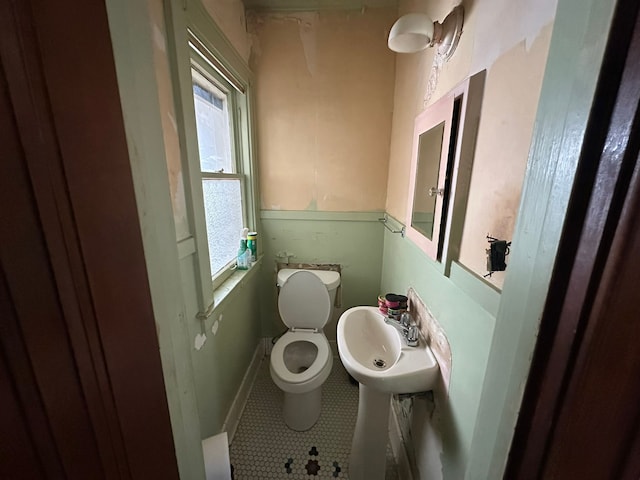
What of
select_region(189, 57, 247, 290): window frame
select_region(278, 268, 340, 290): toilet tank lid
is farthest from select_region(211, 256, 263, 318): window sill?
select_region(278, 268, 340, 290): toilet tank lid

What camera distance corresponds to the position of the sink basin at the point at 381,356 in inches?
37.5

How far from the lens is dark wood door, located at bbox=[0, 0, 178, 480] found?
0.25 metres

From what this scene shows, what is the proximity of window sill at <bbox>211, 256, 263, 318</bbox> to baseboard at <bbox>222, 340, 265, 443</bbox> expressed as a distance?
2.24ft

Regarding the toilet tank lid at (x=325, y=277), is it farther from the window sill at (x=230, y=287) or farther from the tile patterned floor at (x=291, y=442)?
the tile patterned floor at (x=291, y=442)

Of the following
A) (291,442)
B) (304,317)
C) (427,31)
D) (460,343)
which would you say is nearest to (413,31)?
(427,31)

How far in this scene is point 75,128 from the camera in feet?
1.00

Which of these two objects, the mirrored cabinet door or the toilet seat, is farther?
the toilet seat

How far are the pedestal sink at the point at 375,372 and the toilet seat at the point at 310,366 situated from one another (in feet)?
1.04

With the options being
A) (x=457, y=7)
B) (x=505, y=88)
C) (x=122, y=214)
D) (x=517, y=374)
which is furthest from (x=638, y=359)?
(x=457, y=7)

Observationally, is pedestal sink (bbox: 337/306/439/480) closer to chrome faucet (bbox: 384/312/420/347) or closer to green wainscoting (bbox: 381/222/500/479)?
chrome faucet (bbox: 384/312/420/347)

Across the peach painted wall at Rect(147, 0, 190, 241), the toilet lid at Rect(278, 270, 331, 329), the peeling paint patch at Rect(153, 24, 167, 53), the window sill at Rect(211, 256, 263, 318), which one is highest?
the peeling paint patch at Rect(153, 24, 167, 53)

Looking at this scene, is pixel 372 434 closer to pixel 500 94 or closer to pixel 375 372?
pixel 375 372

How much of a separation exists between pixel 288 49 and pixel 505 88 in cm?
153

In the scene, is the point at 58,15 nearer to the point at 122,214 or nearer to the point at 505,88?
the point at 122,214
